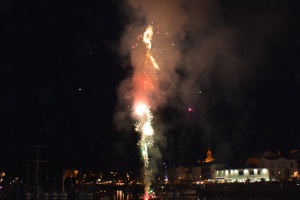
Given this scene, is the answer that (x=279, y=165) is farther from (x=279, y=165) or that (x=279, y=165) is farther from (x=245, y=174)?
(x=245, y=174)

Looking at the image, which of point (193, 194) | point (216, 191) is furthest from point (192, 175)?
point (193, 194)

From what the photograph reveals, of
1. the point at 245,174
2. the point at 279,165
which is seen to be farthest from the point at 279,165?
the point at 245,174

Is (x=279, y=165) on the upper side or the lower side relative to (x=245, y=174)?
upper

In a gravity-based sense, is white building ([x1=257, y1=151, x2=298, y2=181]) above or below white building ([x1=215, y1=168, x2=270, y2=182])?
above

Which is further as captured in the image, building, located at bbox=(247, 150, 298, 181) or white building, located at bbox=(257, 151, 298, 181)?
white building, located at bbox=(257, 151, 298, 181)

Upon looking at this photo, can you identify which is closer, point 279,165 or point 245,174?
point 279,165

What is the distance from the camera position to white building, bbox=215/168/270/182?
89.4m

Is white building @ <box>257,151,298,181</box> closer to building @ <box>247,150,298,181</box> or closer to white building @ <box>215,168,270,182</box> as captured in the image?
building @ <box>247,150,298,181</box>

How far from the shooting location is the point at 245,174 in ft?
298

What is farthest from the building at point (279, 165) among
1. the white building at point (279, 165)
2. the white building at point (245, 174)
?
the white building at point (245, 174)

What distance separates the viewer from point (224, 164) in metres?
100

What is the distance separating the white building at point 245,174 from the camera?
8938cm

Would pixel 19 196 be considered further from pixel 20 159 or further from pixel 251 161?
pixel 251 161

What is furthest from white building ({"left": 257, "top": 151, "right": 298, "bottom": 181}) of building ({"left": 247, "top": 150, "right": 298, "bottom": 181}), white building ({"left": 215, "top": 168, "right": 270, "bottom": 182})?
white building ({"left": 215, "top": 168, "right": 270, "bottom": 182})
